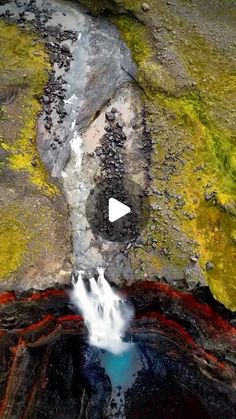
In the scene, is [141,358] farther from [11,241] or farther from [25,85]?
[25,85]

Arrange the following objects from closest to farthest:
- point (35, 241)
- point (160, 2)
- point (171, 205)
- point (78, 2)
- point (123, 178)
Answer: point (35, 241)
point (171, 205)
point (123, 178)
point (160, 2)
point (78, 2)

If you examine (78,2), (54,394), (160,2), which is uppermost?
(160,2)

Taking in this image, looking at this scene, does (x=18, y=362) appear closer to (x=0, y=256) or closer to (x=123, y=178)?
A: (x=0, y=256)

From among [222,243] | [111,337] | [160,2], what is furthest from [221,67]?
[111,337]

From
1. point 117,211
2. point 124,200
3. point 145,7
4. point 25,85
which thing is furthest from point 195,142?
point 25,85

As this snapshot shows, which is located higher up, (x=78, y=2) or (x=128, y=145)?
(x=78, y=2)

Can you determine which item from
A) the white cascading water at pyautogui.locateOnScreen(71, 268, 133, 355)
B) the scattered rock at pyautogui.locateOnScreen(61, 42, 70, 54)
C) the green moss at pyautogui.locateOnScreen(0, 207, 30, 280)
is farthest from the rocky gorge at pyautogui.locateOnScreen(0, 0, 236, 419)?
the white cascading water at pyautogui.locateOnScreen(71, 268, 133, 355)
